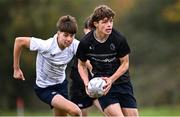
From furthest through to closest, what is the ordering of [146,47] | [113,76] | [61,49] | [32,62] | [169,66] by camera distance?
[146,47]
[169,66]
[32,62]
[61,49]
[113,76]

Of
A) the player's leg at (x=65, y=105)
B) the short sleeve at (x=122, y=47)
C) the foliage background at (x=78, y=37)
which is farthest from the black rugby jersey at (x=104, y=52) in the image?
the foliage background at (x=78, y=37)

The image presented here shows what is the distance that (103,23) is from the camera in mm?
10148

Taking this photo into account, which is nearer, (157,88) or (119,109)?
(119,109)

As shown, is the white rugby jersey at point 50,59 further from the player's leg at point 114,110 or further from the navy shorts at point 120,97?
the player's leg at point 114,110

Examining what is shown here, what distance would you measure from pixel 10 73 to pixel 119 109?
3098 cm

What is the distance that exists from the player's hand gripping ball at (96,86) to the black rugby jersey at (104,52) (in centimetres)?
37

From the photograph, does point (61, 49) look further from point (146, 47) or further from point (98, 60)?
point (146, 47)

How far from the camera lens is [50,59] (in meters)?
11.4

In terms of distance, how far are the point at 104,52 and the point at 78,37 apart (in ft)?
97.1

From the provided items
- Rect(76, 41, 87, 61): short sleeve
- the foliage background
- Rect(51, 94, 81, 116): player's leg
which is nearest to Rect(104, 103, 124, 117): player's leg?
Rect(51, 94, 81, 116): player's leg

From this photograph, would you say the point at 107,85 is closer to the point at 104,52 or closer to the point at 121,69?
the point at 121,69

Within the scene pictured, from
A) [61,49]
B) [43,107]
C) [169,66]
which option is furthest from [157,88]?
[61,49]

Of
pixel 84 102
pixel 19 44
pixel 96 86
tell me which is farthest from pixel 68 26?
pixel 84 102

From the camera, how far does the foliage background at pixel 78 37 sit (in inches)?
1567
